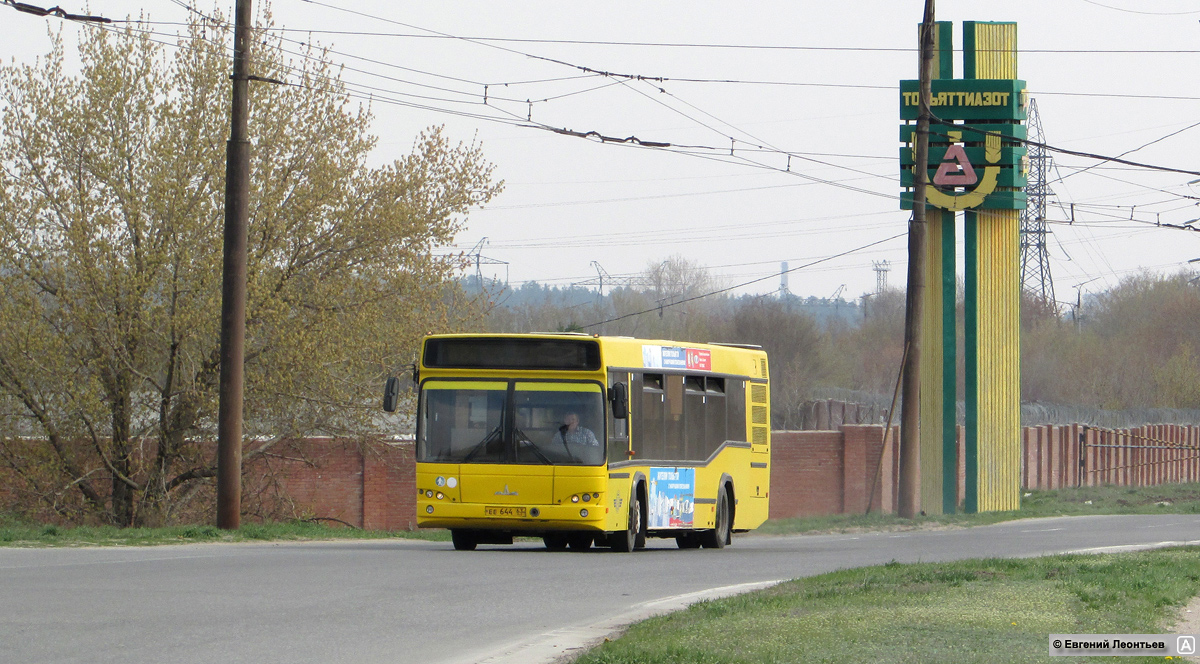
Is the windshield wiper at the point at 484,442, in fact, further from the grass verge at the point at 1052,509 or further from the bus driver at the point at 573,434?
the grass verge at the point at 1052,509

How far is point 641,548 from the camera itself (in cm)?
1933

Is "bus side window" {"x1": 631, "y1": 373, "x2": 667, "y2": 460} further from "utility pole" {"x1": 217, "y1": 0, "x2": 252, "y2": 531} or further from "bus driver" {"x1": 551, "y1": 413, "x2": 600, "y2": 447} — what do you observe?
"utility pole" {"x1": 217, "y1": 0, "x2": 252, "y2": 531}

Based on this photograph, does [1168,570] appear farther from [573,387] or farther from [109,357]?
[109,357]

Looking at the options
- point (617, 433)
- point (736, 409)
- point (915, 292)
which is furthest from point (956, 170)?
point (617, 433)

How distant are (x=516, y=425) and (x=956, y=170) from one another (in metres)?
17.2

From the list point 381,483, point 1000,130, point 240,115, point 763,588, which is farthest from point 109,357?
point 1000,130

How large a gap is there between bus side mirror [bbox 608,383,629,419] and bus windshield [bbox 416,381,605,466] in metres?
0.21

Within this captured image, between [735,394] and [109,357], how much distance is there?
11929 millimetres

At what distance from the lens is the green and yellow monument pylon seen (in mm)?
31344

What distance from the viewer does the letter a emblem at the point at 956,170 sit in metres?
31.4

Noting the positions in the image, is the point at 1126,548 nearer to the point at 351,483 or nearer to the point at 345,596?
the point at 345,596

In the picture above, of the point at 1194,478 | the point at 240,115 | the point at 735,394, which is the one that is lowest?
the point at 1194,478

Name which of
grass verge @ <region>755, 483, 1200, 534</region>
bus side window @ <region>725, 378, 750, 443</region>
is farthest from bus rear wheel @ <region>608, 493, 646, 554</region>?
grass verge @ <region>755, 483, 1200, 534</region>

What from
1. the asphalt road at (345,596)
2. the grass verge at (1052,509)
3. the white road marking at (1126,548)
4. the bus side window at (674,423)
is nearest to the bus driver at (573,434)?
the asphalt road at (345,596)
